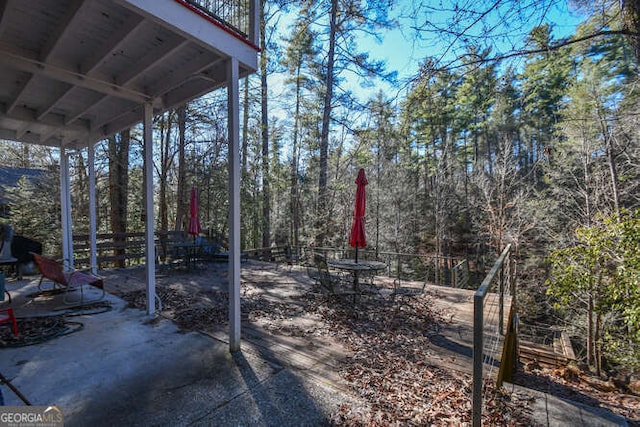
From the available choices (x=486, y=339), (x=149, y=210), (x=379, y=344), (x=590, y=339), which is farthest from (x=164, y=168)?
(x=590, y=339)

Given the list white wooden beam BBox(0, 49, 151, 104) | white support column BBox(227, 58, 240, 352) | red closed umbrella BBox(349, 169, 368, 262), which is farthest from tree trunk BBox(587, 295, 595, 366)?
white wooden beam BBox(0, 49, 151, 104)

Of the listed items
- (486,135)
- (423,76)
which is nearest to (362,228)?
(423,76)

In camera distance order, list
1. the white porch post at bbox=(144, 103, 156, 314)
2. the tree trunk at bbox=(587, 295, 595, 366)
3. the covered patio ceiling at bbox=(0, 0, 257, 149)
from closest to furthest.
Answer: the covered patio ceiling at bbox=(0, 0, 257, 149) < the white porch post at bbox=(144, 103, 156, 314) < the tree trunk at bbox=(587, 295, 595, 366)

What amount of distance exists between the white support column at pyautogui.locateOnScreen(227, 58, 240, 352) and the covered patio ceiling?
0.95 ft

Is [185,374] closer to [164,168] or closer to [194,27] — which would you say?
[194,27]

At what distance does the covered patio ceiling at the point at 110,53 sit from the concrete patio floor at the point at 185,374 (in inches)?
119

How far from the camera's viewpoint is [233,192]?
120 inches

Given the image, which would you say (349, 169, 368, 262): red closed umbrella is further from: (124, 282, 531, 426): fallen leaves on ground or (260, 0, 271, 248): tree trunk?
(260, 0, 271, 248): tree trunk

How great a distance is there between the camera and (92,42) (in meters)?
3.06

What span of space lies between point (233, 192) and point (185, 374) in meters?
1.77

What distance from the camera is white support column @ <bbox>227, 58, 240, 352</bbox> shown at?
9.88 ft

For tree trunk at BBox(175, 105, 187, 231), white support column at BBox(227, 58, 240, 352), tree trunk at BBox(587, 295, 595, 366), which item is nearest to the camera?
white support column at BBox(227, 58, 240, 352)

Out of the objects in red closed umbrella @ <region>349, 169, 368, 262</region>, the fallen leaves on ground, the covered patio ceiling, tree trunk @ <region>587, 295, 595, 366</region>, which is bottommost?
tree trunk @ <region>587, 295, 595, 366</region>

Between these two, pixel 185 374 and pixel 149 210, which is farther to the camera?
pixel 149 210
